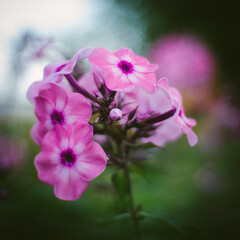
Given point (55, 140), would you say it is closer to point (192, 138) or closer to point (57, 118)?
point (57, 118)

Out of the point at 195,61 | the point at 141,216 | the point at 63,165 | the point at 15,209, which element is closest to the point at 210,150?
the point at 195,61

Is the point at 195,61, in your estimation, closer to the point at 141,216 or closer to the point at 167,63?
the point at 167,63

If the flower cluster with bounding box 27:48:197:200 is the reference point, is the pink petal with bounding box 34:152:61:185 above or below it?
below

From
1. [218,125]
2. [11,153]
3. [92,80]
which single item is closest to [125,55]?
[92,80]

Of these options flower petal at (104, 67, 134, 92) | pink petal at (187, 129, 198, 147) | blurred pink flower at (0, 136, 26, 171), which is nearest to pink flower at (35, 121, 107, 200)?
flower petal at (104, 67, 134, 92)

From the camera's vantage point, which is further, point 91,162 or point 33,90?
point 33,90

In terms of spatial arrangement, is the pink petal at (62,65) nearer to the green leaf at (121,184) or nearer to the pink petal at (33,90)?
the pink petal at (33,90)

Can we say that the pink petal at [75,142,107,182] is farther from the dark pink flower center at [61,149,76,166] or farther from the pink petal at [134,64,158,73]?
the pink petal at [134,64,158,73]

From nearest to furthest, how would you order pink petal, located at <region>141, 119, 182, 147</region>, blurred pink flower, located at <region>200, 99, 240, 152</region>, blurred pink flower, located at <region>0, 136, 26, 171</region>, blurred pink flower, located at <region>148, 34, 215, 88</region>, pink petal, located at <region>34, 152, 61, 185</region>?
pink petal, located at <region>34, 152, 61, 185</region> → pink petal, located at <region>141, 119, 182, 147</region> → blurred pink flower, located at <region>0, 136, 26, 171</region> → blurred pink flower, located at <region>200, 99, 240, 152</region> → blurred pink flower, located at <region>148, 34, 215, 88</region>
